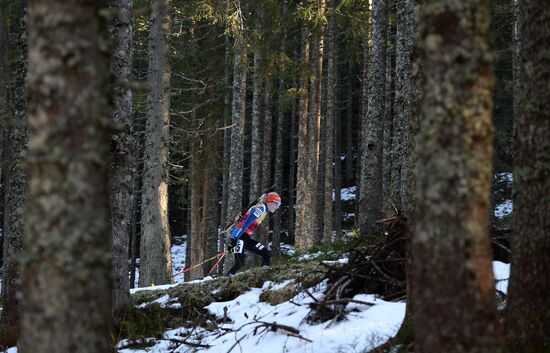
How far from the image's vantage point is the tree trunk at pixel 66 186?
3008mm

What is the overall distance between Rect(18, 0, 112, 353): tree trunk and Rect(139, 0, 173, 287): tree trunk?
36.9ft

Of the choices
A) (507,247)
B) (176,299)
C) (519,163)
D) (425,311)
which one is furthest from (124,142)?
(425,311)

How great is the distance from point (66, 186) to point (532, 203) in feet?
9.96

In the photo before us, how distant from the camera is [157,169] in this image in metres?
14.3

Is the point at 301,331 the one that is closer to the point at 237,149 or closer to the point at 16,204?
the point at 16,204

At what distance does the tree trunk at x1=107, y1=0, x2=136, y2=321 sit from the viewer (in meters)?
8.76

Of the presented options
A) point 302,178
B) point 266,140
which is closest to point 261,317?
point 302,178

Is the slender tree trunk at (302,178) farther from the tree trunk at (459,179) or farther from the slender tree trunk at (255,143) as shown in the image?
the tree trunk at (459,179)

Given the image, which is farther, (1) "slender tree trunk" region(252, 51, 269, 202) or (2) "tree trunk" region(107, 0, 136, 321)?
(1) "slender tree trunk" region(252, 51, 269, 202)

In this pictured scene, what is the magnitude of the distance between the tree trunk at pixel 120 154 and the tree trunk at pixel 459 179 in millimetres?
6076

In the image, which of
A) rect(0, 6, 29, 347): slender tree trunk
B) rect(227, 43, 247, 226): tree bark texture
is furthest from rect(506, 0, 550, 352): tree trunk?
rect(227, 43, 247, 226): tree bark texture

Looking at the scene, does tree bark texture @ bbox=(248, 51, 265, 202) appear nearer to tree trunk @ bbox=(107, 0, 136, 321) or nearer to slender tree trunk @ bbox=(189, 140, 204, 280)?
slender tree trunk @ bbox=(189, 140, 204, 280)

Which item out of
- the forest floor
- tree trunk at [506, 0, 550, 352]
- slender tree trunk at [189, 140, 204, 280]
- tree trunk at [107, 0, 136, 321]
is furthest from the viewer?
slender tree trunk at [189, 140, 204, 280]

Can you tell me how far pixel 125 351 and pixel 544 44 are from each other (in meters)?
6.16
